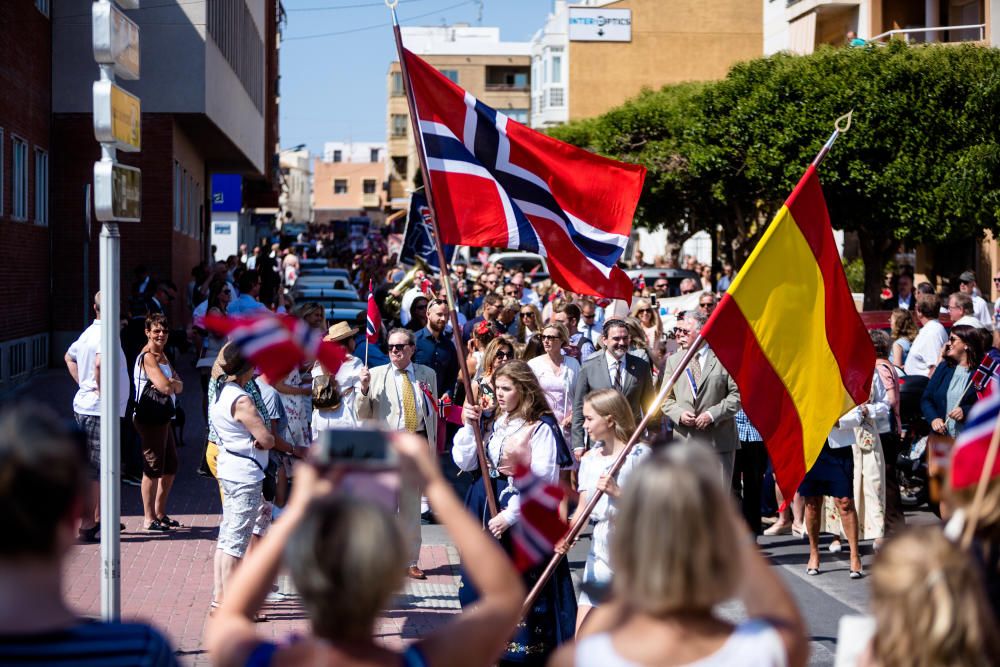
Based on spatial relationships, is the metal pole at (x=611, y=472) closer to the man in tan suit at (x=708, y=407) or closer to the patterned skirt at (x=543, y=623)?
the patterned skirt at (x=543, y=623)

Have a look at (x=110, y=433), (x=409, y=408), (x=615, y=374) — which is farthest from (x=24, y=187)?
(x=110, y=433)

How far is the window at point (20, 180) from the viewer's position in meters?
20.9

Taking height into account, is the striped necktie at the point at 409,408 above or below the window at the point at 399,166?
below

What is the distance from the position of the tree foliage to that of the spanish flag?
877 inches

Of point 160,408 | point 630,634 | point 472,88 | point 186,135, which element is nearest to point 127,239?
point 186,135

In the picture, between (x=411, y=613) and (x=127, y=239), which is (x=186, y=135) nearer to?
(x=127, y=239)

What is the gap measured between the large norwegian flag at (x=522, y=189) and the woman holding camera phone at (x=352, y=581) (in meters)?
4.09

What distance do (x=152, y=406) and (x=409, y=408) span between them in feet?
8.16

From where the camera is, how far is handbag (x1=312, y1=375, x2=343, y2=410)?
9250 millimetres

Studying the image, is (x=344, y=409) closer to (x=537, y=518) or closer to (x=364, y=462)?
(x=537, y=518)

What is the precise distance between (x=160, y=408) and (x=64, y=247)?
14524mm

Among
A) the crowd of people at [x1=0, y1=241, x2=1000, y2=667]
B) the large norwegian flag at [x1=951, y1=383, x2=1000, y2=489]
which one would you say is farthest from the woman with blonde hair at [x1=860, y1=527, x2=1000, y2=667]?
the large norwegian flag at [x1=951, y1=383, x2=1000, y2=489]

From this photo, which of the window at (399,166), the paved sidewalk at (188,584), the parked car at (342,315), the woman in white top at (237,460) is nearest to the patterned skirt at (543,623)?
the paved sidewalk at (188,584)

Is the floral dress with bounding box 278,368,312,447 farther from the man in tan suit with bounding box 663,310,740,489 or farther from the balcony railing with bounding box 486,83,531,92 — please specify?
the balcony railing with bounding box 486,83,531,92
